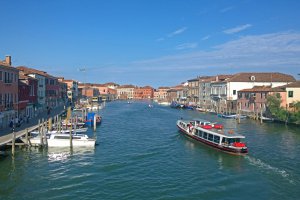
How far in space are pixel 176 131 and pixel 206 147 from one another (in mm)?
9702

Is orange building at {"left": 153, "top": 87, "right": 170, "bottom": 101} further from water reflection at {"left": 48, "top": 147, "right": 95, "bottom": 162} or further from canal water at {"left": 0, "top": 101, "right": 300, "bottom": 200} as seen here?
water reflection at {"left": 48, "top": 147, "right": 95, "bottom": 162}

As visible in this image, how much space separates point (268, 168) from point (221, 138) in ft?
19.0

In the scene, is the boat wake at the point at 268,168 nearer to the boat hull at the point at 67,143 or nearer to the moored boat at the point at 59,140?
the boat hull at the point at 67,143

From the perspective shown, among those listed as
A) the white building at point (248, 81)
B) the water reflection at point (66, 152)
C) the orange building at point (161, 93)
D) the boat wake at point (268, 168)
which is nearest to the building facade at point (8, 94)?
the water reflection at point (66, 152)

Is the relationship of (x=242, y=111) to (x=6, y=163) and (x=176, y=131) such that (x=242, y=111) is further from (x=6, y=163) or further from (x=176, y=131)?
(x=6, y=163)

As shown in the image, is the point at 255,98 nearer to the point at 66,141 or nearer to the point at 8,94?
the point at 66,141

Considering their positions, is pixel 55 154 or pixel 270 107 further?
pixel 270 107

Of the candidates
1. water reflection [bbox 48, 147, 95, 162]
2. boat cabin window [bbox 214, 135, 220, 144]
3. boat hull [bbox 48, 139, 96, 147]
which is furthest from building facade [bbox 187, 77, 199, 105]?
water reflection [bbox 48, 147, 95, 162]

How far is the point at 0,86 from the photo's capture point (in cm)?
2777

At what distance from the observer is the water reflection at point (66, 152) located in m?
23.1

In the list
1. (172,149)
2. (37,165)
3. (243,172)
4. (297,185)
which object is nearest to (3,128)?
(37,165)

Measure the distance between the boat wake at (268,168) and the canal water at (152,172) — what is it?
50 millimetres

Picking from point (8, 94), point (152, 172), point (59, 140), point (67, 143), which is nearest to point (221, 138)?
point (152, 172)

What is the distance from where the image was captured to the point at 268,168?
20.5 meters
